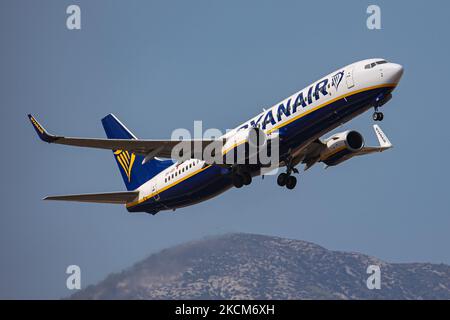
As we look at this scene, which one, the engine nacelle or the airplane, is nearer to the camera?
the airplane

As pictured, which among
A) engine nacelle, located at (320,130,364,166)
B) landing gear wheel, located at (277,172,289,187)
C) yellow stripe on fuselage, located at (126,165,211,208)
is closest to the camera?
yellow stripe on fuselage, located at (126,165,211,208)

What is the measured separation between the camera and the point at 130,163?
59688mm

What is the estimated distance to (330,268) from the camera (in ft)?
330

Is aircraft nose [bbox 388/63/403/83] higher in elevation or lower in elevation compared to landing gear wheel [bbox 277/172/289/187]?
higher

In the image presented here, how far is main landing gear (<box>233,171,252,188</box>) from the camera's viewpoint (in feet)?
163

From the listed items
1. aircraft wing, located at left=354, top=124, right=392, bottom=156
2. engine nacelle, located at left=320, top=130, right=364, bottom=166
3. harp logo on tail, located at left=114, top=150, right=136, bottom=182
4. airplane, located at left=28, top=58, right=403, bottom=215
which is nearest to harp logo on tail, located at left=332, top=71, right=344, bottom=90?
airplane, located at left=28, top=58, right=403, bottom=215

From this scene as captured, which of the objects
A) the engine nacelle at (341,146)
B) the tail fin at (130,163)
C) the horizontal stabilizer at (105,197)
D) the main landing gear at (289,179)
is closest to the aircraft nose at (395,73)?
the engine nacelle at (341,146)

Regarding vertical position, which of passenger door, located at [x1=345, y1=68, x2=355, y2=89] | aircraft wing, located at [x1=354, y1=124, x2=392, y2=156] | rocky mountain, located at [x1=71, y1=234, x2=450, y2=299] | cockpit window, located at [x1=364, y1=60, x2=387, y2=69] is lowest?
rocky mountain, located at [x1=71, y1=234, x2=450, y2=299]

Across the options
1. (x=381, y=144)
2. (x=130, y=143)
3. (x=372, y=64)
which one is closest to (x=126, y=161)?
(x=130, y=143)

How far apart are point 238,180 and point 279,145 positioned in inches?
158

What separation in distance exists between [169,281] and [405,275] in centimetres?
4632

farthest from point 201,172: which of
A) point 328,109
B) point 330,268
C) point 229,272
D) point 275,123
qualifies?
point 330,268

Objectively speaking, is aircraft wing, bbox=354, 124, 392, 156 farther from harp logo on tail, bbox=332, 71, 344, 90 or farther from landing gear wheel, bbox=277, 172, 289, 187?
harp logo on tail, bbox=332, 71, 344, 90
